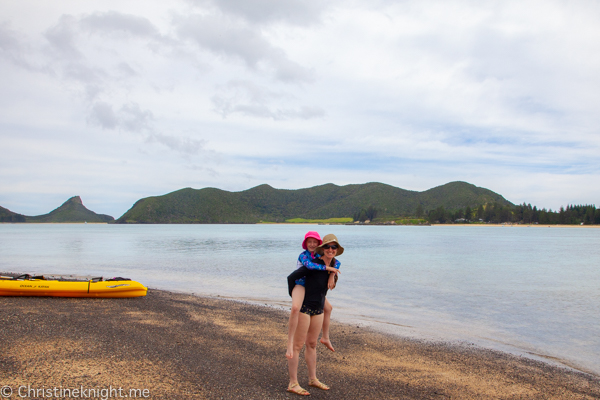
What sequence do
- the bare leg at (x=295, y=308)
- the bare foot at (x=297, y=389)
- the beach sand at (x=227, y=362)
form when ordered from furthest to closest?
the beach sand at (x=227, y=362), the bare foot at (x=297, y=389), the bare leg at (x=295, y=308)

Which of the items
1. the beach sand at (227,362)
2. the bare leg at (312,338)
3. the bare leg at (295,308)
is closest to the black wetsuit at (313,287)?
the bare leg at (295,308)

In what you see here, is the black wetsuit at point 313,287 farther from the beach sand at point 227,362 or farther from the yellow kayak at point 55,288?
the yellow kayak at point 55,288

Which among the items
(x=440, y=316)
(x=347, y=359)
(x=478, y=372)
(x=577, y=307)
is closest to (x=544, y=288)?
(x=577, y=307)

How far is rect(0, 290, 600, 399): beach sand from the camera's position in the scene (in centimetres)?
570

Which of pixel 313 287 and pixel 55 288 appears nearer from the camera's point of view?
pixel 313 287

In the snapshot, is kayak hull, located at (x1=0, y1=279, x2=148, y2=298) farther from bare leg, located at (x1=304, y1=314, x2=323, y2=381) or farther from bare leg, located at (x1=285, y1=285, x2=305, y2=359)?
bare leg, located at (x1=285, y1=285, x2=305, y2=359)

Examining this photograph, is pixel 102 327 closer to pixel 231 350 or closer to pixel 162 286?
pixel 231 350

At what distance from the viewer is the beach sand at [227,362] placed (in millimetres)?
5695

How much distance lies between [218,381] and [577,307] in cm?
1614

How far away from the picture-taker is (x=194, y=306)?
1262cm

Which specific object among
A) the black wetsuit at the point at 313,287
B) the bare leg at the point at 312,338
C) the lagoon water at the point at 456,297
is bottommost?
the lagoon water at the point at 456,297

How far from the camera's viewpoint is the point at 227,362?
6809 mm

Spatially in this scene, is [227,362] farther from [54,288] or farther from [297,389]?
[54,288]

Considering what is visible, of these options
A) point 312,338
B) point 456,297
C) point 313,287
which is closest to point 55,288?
point 312,338
